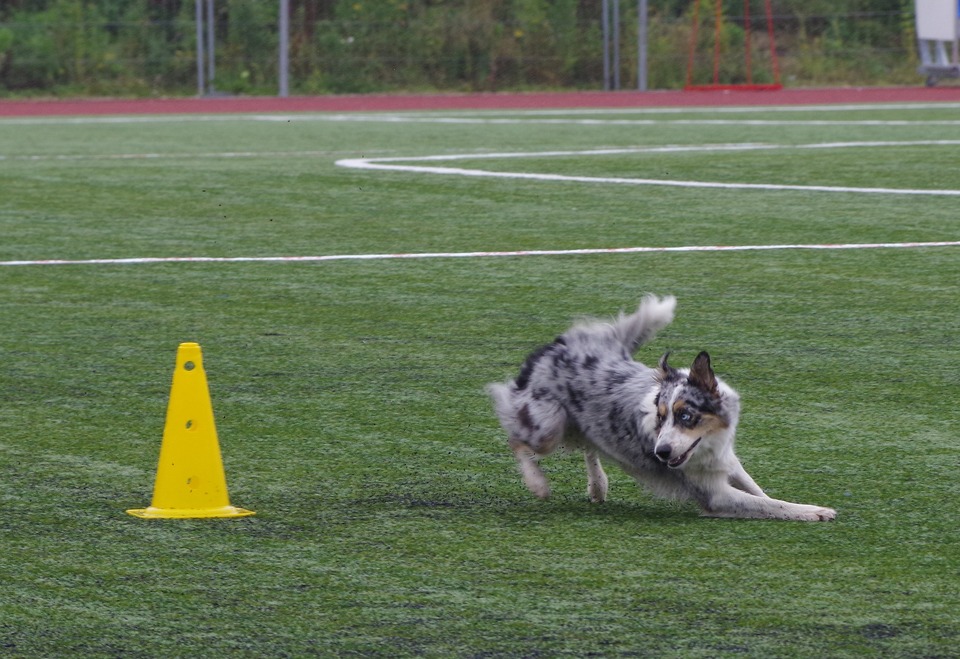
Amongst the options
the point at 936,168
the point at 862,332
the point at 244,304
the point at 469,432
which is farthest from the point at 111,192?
the point at 469,432

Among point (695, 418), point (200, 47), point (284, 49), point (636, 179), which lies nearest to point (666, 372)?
point (695, 418)

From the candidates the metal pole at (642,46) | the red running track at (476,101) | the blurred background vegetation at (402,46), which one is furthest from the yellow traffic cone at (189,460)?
the blurred background vegetation at (402,46)

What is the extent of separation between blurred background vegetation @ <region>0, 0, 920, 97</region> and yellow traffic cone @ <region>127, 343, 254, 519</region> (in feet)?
95.6

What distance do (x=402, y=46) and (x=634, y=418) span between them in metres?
30.8

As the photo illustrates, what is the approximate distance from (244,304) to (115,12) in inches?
1084

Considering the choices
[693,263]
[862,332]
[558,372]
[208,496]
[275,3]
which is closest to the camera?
[208,496]

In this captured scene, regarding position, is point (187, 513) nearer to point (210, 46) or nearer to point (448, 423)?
point (448, 423)

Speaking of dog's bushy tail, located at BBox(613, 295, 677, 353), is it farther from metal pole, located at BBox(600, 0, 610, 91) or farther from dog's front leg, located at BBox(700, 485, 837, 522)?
metal pole, located at BBox(600, 0, 610, 91)

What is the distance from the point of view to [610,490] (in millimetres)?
5371

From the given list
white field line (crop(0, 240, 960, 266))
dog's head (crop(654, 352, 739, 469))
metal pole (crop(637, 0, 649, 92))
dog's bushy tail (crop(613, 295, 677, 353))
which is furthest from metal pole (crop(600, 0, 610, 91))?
dog's head (crop(654, 352, 739, 469))

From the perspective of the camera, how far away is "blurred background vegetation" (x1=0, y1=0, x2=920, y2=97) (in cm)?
3412

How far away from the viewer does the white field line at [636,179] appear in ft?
46.1

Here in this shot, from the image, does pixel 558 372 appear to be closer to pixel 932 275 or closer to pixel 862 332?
pixel 862 332

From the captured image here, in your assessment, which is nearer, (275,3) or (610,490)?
(610,490)
